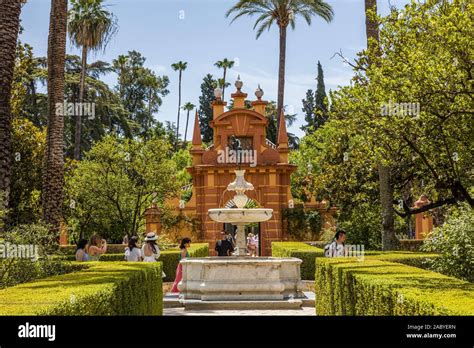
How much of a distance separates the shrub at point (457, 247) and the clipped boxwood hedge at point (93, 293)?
4.77m

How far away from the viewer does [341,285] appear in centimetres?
891

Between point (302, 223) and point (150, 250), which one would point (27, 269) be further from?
point (302, 223)

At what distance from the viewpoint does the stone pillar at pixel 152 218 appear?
30.0 metres

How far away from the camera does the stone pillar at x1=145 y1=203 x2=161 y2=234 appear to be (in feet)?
98.4

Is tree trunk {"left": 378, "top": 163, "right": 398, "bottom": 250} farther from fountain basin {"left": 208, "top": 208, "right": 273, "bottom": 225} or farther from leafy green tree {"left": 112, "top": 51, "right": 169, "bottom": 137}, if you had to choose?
leafy green tree {"left": 112, "top": 51, "right": 169, "bottom": 137}

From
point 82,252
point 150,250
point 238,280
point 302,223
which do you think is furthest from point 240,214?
point 302,223

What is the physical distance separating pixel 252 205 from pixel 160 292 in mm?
20104

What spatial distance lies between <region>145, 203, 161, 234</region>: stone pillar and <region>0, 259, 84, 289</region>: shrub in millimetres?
19088

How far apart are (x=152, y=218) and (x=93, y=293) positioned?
24028 mm

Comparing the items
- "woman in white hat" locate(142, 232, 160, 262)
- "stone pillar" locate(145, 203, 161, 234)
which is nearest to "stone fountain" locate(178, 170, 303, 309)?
"woman in white hat" locate(142, 232, 160, 262)

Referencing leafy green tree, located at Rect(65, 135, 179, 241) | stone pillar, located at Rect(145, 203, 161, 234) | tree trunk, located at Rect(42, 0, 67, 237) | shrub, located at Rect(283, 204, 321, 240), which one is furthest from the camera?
shrub, located at Rect(283, 204, 321, 240)

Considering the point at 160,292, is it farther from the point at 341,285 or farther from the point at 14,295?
the point at 14,295

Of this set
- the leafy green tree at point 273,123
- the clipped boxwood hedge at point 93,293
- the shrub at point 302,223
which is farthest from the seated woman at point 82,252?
the leafy green tree at point 273,123
